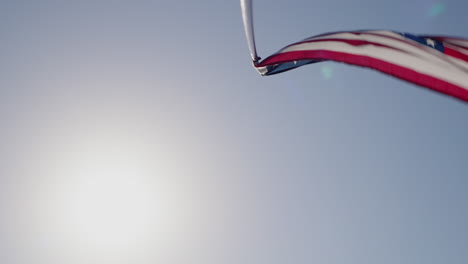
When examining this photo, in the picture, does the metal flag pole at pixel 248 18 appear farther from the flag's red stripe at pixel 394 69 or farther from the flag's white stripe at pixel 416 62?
the flag's white stripe at pixel 416 62

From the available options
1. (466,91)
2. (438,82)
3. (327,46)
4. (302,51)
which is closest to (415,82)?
(438,82)

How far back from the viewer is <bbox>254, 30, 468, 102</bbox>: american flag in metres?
3.88

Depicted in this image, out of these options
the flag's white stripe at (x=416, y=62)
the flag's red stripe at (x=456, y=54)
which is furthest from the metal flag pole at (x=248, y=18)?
the flag's red stripe at (x=456, y=54)

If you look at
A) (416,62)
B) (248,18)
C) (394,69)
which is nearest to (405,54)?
(416,62)

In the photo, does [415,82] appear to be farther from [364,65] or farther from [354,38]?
[354,38]

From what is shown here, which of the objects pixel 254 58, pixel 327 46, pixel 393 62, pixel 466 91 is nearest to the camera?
pixel 466 91

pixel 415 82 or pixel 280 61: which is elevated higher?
pixel 280 61

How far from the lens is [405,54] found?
4.23 metres

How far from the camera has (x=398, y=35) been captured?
462 cm

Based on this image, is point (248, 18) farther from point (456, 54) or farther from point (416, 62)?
point (456, 54)

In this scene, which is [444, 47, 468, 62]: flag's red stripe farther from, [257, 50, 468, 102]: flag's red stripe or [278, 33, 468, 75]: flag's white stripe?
[257, 50, 468, 102]: flag's red stripe

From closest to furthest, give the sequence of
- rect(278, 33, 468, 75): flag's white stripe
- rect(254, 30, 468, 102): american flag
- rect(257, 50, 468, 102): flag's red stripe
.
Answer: rect(257, 50, 468, 102): flag's red stripe < rect(254, 30, 468, 102): american flag < rect(278, 33, 468, 75): flag's white stripe

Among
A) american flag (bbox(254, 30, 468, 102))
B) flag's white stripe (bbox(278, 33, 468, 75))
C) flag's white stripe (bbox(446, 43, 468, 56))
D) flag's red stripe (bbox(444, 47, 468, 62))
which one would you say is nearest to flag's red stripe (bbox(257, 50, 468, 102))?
american flag (bbox(254, 30, 468, 102))

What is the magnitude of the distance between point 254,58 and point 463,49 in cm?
291
